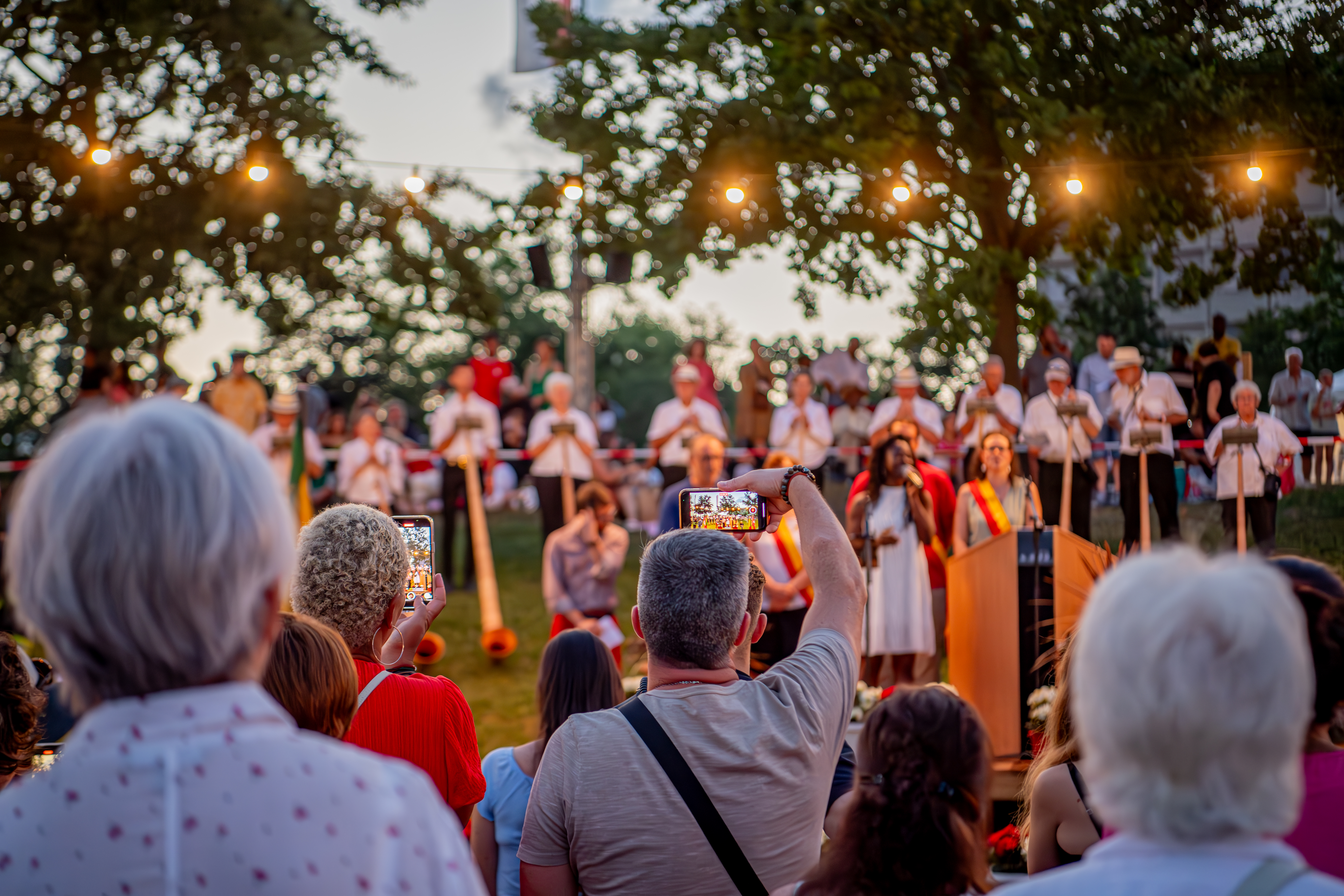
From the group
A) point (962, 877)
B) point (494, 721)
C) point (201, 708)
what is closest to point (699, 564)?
point (962, 877)

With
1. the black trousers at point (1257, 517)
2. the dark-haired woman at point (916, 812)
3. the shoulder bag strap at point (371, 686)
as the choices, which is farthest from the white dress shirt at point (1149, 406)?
the dark-haired woman at point (916, 812)

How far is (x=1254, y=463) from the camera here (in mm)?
10039

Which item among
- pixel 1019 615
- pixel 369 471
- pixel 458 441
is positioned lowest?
pixel 1019 615

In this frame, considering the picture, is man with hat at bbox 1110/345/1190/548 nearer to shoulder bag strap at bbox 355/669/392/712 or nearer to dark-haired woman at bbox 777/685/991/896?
shoulder bag strap at bbox 355/669/392/712

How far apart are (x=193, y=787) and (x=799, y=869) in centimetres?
127

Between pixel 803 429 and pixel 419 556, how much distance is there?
29.1 feet

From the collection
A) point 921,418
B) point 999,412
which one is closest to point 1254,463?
point 999,412

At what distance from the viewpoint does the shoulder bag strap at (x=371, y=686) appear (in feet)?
8.18

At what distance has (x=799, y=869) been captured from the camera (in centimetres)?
214

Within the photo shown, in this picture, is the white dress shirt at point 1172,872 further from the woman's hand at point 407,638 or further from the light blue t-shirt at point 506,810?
the light blue t-shirt at point 506,810

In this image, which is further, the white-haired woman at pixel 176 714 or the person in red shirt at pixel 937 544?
the person in red shirt at pixel 937 544

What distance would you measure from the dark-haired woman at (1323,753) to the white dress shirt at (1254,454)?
875 centimetres

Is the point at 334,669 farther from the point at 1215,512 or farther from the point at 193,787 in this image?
the point at 1215,512

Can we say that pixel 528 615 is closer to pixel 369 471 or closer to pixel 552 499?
pixel 552 499
